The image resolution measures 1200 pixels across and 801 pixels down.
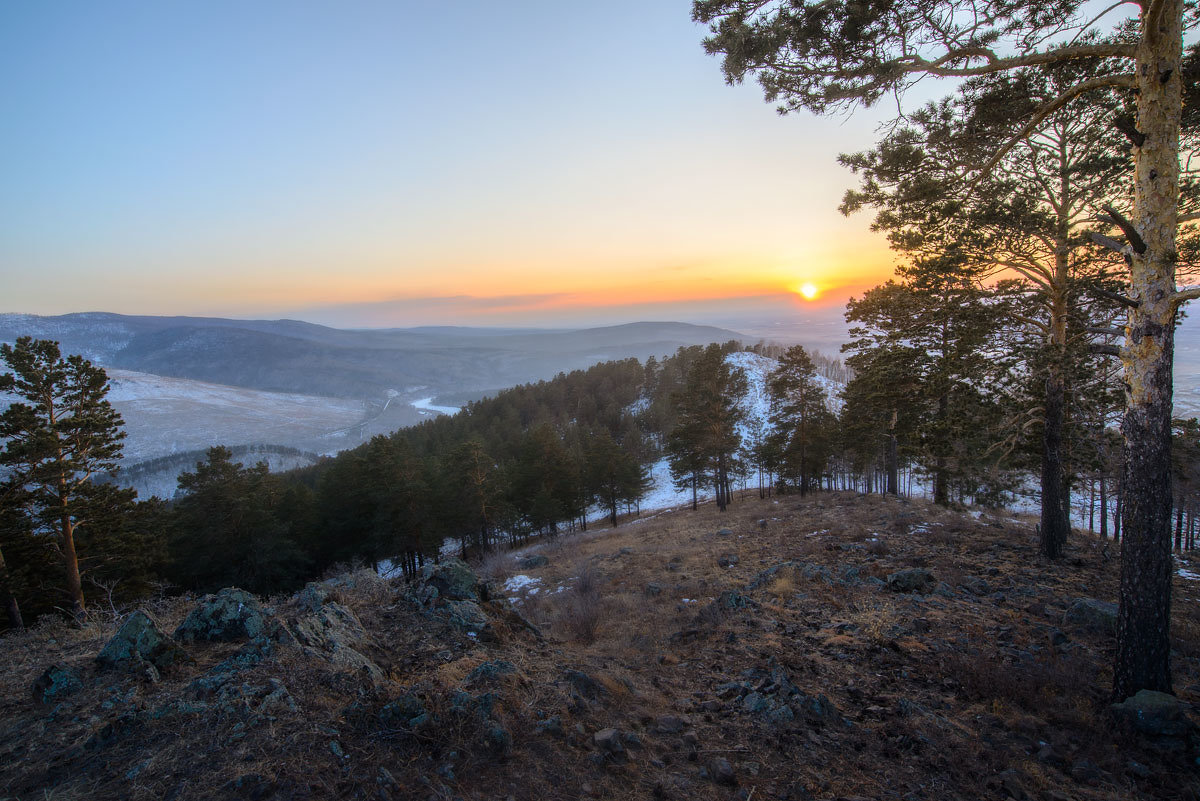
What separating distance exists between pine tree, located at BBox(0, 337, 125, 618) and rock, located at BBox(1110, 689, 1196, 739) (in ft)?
85.0

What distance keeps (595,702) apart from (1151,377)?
7.39 m

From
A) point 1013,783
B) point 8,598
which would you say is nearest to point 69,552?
point 8,598

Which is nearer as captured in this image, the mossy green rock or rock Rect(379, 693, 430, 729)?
rock Rect(379, 693, 430, 729)

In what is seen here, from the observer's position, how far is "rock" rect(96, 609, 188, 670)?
17.7 ft

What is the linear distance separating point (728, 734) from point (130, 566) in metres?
27.8

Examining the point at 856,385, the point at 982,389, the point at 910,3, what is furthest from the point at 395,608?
the point at 856,385

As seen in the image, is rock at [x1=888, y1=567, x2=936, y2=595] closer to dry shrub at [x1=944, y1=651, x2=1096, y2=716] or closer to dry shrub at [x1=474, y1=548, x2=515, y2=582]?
dry shrub at [x1=944, y1=651, x2=1096, y2=716]

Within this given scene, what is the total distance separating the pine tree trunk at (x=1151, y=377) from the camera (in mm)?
5086

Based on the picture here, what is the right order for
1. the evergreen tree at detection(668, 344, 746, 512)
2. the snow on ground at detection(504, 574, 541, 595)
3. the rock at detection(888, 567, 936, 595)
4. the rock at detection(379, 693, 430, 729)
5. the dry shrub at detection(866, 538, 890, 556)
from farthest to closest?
the evergreen tree at detection(668, 344, 746, 512)
the snow on ground at detection(504, 574, 541, 595)
the dry shrub at detection(866, 538, 890, 556)
the rock at detection(888, 567, 936, 595)
the rock at detection(379, 693, 430, 729)

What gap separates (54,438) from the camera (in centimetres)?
1634

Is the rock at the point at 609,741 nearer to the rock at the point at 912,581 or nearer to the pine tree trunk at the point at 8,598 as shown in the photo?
the rock at the point at 912,581

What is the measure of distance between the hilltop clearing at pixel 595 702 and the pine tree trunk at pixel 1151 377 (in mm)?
668

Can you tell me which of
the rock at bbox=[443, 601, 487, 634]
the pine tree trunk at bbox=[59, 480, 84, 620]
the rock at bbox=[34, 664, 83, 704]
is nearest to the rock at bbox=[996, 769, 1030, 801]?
the rock at bbox=[443, 601, 487, 634]

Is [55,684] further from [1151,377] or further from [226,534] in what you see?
[226,534]
